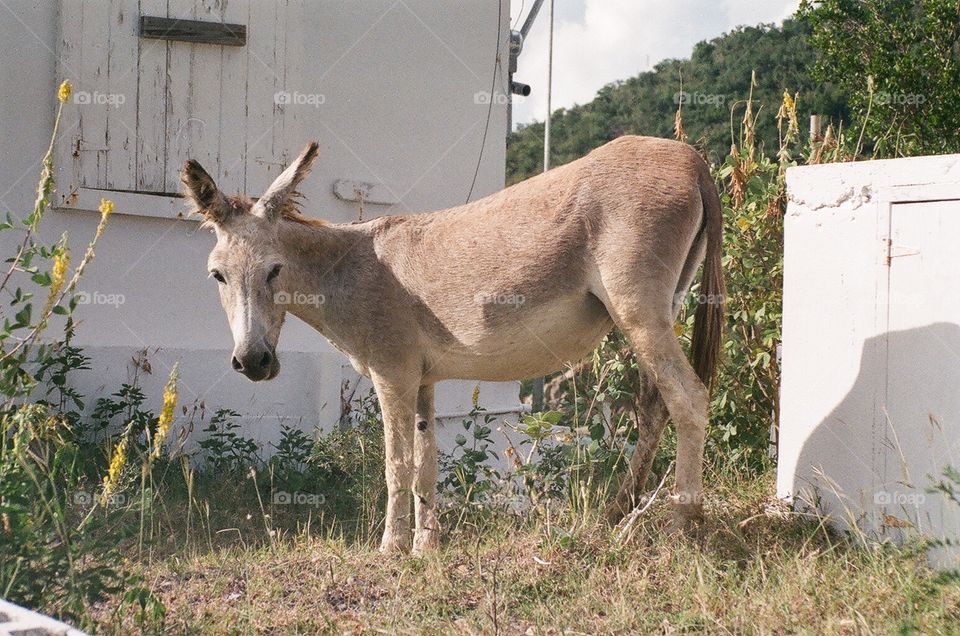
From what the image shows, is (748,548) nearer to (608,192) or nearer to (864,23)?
(608,192)

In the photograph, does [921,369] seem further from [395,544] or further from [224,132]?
[224,132]

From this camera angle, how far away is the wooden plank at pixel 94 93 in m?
7.51

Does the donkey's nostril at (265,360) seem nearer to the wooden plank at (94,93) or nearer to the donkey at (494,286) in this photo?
the donkey at (494,286)

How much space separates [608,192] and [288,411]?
3.91 m

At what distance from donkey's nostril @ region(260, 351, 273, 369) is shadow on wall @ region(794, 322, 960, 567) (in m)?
2.72

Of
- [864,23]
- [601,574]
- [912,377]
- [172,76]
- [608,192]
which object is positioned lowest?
[601,574]

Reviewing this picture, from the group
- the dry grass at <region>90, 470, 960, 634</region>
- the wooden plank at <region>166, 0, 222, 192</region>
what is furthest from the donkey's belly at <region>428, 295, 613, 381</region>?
the wooden plank at <region>166, 0, 222, 192</region>

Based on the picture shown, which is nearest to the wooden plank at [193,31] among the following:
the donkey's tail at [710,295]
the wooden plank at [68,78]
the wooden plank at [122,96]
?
the wooden plank at [122,96]

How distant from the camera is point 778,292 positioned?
22.3 ft

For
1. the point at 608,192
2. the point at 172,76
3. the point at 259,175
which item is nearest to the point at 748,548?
the point at 608,192

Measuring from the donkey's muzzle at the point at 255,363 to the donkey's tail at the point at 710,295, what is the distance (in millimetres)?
2241

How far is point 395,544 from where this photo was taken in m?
5.43

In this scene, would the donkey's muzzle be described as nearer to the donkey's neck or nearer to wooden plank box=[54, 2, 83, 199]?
the donkey's neck

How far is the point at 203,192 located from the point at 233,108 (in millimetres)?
2857
